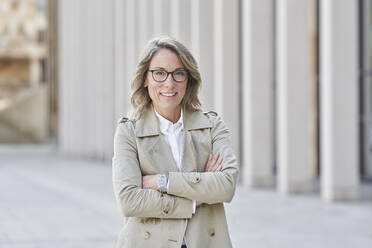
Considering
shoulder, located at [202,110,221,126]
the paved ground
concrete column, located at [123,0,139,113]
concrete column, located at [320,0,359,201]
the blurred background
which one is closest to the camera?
shoulder, located at [202,110,221,126]

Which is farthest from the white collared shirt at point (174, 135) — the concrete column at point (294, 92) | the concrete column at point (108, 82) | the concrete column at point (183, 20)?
the concrete column at point (108, 82)

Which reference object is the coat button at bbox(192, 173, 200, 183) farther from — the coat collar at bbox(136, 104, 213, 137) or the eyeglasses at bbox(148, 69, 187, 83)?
the eyeglasses at bbox(148, 69, 187, 83)

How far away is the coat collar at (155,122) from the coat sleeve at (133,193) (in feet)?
0.18

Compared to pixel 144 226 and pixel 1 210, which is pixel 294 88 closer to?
pixel 1 210

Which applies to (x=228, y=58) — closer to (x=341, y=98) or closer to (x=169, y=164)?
→ (x=341, y=98)

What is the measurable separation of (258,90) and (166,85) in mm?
11510

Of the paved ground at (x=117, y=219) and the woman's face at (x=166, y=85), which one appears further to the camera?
the paved ground at (x=117, y=219)

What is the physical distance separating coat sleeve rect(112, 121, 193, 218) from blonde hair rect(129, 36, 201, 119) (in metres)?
0.12

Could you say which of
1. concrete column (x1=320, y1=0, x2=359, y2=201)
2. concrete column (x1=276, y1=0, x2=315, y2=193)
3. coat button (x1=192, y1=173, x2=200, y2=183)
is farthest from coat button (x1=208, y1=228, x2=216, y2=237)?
concrete column (x1=276, y1=0, x2=315, y2=193)

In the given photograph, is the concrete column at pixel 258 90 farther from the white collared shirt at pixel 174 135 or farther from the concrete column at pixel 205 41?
the white collared shirt at pixel 174 135

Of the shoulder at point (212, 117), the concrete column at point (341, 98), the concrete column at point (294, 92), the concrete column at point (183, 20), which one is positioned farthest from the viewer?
the concrete column at point (183, 20)

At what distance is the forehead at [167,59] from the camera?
110 inches

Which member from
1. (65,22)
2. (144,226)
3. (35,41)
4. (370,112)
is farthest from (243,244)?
(35,41)

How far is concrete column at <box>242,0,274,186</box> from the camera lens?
14086 mm
